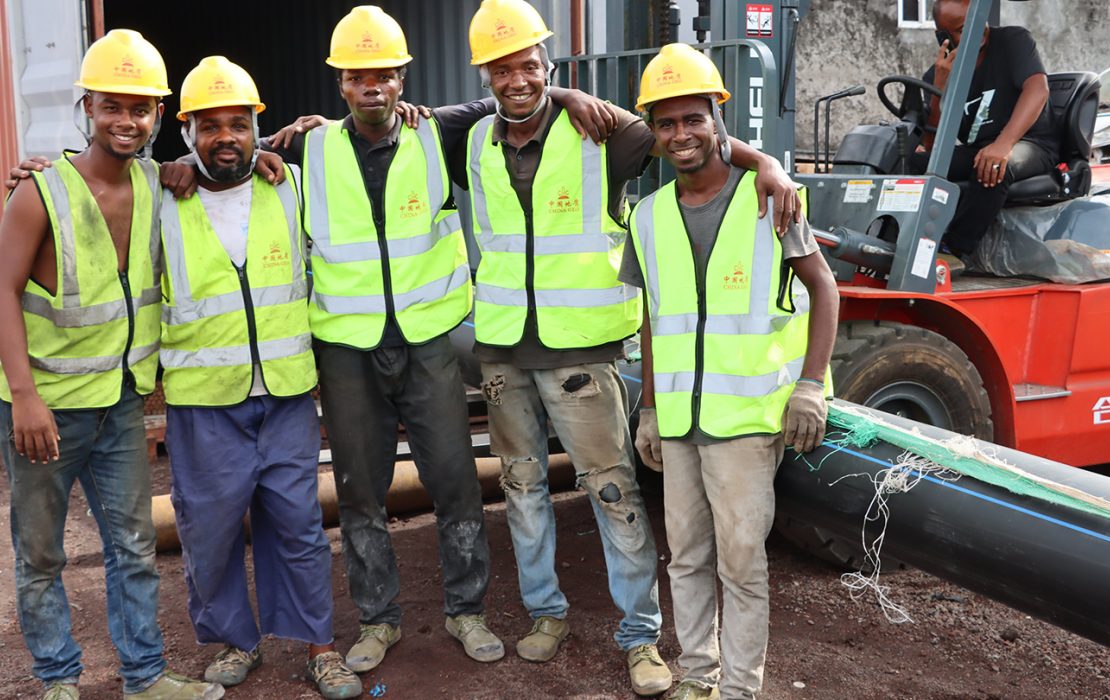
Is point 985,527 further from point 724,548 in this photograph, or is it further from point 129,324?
point 129,324

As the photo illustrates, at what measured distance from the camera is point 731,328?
3.40 meters

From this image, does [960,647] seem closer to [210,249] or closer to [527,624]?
[527,624]

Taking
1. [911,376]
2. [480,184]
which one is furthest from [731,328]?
[911,376]

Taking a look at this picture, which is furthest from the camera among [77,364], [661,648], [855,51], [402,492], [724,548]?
[855,51]

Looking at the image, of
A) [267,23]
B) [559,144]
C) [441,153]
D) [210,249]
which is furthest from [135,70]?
[267,23]

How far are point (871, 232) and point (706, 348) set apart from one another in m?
2.09

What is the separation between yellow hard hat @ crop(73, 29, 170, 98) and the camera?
3.50 metres

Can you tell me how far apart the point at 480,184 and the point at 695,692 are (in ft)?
5.88

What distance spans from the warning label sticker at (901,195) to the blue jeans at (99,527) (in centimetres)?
319

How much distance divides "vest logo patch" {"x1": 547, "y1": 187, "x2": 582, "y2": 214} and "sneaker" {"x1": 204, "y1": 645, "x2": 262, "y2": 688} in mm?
1851

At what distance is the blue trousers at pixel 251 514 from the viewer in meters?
3.79

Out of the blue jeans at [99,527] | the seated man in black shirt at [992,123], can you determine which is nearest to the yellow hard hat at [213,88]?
the blue jeans at [99,527]

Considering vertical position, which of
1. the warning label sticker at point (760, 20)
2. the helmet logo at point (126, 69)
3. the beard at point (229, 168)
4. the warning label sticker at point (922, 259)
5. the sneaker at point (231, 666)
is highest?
the warning label sticker at point (760, 20)

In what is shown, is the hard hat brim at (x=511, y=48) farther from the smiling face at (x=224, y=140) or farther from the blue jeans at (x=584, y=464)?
the blue jeans at (x=584, y=464)
